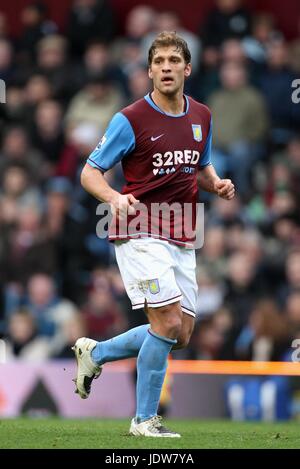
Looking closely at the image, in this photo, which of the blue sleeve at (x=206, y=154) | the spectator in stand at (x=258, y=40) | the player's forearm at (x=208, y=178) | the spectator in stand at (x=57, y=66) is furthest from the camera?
the spectator in stand at (x=57, y=66)

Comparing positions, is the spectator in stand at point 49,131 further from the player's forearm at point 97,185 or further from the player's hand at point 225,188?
the player's forearm at point 97,185

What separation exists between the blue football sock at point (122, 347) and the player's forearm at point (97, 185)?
35.3 inches

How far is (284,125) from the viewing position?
14.7 metres

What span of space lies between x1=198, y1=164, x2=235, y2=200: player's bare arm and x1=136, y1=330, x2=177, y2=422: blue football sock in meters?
Answer: 1.02

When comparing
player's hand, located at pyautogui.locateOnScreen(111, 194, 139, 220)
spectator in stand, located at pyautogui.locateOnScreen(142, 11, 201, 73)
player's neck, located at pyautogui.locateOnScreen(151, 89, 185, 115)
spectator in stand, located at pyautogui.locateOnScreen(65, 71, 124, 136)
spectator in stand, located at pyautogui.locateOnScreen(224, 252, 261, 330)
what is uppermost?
spectator in stand, located at pyautogui.locateOnScreen(142, 11, 201, 73)

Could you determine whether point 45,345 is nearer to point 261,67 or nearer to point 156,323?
point 261,67

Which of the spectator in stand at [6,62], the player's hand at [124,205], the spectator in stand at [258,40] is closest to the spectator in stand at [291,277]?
the spectator in stand at [258,40]

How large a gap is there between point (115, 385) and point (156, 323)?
14.7 ft

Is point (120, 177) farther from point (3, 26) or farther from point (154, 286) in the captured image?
point (154, 286)

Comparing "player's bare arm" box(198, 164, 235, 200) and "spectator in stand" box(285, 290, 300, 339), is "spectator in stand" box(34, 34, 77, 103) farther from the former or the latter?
"player's bare arm" box(198, 164, 235, 200)

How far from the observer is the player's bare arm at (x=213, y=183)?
7.93m

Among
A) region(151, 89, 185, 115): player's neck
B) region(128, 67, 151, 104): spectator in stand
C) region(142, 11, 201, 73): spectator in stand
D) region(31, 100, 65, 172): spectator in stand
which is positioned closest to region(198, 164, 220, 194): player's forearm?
region(151, 89, 185, 115): player's neck

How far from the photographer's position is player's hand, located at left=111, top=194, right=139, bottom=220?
7176 millimetres
